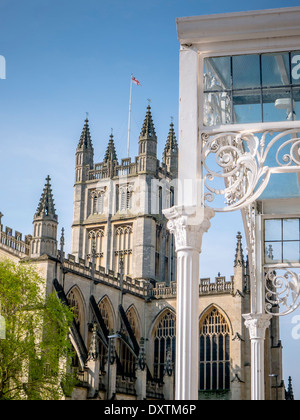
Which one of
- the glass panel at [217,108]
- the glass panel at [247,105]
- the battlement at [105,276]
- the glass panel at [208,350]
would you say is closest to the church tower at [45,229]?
the battlement at [105,276]

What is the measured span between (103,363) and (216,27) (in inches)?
1351

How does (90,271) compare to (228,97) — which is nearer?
(228,97)

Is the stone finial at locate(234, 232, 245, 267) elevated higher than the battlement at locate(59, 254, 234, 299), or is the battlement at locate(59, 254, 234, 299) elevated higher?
the stone finial at locate(234, 232, 245, 267)

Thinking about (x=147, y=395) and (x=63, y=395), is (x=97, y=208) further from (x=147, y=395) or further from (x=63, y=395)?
(x=63, y=395)

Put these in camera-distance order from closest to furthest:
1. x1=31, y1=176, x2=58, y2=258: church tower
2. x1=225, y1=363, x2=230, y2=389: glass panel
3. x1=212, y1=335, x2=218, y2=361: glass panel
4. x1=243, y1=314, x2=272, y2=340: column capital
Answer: x1=243, y1=314, x2=272, y2=340: column capital, x1=31, y1=176, x2=58, y2=258: church tower, x1=225, y1=363, x2=230, y2=389: glass panel, x1=212, y1=335, x2=218, y2=361: glass panel

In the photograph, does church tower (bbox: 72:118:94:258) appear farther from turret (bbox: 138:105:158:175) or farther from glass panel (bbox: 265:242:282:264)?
glass panel (bbox: 265:242:282:264)

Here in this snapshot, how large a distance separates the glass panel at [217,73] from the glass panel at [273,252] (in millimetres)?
8340

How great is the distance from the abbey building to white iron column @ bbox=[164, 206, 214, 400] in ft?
81.1

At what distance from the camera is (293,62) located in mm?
10039

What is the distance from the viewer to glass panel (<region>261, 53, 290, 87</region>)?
33.3 ft

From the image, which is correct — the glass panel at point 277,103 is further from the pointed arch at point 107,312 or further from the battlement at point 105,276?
the pointed arch at point 107,312

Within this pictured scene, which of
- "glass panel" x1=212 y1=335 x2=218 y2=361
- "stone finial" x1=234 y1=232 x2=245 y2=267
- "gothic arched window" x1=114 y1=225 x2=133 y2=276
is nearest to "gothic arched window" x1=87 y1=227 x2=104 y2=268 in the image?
"gothic arched window" x1=114 y1=225 x2=133 y2=276

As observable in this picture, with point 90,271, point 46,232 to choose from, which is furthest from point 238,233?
point 46,232

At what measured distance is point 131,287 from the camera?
48531 mm
